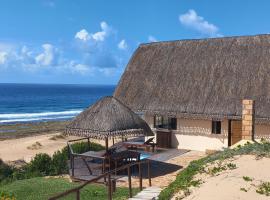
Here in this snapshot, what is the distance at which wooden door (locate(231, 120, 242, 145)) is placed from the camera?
742 inches

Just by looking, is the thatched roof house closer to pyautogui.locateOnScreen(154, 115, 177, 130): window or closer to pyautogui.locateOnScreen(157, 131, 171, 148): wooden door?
pyautogui.locateOnScreen(154, 115, 177, 130): window

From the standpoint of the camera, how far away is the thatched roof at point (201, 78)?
1875cm

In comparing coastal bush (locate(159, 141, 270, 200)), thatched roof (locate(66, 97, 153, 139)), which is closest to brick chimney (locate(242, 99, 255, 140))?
coastal bush (locate(159, 141, 270, 200))

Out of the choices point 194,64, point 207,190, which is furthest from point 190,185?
point 194,64

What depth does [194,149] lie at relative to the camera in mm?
20250

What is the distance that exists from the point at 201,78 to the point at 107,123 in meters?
7.57

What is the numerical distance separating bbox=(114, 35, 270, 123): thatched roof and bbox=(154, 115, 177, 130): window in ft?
3.09

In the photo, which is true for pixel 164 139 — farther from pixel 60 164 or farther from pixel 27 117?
pixel 27 117

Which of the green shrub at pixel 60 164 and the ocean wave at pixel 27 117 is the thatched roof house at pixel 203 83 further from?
the ocean wave at pixel 27 117

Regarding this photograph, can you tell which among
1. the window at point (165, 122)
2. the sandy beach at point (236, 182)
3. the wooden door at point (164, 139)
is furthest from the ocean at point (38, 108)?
the sandy beach at point (236, 182)

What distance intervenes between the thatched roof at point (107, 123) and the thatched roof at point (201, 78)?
5009mm

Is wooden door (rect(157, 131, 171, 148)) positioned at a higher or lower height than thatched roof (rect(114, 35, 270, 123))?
lower

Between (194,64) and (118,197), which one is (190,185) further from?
(194,64)

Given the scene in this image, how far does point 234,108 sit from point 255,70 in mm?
2298
